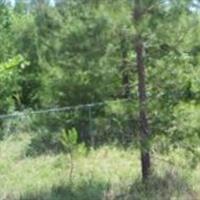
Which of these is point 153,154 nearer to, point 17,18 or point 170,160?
point 170,160

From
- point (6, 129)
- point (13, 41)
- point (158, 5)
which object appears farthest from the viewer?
point (13, 41)

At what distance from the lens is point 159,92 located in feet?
28.4

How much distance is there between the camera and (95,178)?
9.20m

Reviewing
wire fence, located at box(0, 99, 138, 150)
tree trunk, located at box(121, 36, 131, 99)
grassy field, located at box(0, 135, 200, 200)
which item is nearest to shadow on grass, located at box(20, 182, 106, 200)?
grassy field, located at box(0, 135, 200, 200)

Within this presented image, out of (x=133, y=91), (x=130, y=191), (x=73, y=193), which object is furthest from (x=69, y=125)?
(x=130, y=191)

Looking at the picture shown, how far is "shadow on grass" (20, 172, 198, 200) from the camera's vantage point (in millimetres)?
8344

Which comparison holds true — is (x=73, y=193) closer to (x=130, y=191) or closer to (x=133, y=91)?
(x=130, y=191)

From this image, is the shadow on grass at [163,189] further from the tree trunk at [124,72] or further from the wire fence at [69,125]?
the tree trunk at [124,72]

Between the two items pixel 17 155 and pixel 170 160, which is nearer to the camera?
pixel 170 160

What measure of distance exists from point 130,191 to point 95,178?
2.67 feet

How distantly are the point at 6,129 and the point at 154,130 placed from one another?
495 centimetres

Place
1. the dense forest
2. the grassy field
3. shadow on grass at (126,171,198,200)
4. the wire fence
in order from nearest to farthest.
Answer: the dense forest → shadow on grass at (126,171,198,200) → the grassy field → the wire fence

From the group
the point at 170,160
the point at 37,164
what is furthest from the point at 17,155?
the point at 170,160

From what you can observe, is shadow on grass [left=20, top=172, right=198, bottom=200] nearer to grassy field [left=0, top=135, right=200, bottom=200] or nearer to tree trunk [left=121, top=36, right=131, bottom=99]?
grassy field [left=0, top=135, right=200, bottom=200]
